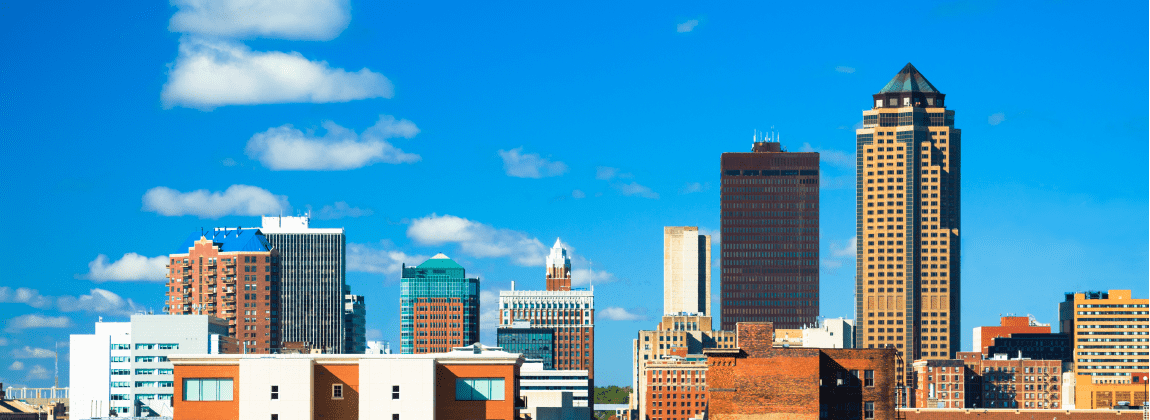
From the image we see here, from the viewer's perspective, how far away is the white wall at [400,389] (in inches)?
4456

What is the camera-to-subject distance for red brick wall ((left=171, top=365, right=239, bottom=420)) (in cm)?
11444

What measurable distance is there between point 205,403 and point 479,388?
64.4 feet

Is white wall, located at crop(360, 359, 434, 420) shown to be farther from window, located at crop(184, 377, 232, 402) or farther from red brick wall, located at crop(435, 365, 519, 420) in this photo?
window, located at crop(184, 377, 232, 402)

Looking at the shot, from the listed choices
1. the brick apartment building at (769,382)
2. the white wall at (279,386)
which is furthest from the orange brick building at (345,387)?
the brick apartment building at (769,382)

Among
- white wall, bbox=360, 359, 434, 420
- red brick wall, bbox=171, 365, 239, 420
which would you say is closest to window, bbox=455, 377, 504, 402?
white wall, bbox=360, 359, 434, 420

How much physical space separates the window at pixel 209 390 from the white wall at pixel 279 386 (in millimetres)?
1675

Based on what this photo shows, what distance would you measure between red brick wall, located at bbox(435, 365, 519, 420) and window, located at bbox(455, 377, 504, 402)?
0.29 m

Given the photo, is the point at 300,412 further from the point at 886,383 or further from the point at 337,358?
the point at 886,383

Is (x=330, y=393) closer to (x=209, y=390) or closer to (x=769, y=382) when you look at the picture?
(x=209, y=390)

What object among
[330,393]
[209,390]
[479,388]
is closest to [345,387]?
[330,393]

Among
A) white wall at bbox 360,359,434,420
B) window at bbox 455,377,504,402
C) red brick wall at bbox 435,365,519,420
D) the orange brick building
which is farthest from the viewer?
window at bbox 455,377,504,402

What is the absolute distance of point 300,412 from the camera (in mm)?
112812

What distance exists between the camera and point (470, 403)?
115 metres

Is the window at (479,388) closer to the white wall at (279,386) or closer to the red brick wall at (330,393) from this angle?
the red brick wall at (330,393)
